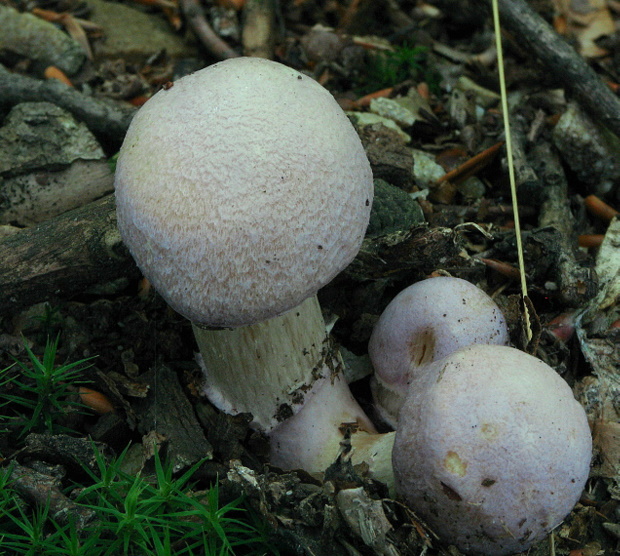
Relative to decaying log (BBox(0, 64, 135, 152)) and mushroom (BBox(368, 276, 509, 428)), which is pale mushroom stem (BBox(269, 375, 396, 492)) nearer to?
mushroom (BBox(368, 276, 509, 428))

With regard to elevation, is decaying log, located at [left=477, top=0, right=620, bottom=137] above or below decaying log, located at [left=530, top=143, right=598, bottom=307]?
above

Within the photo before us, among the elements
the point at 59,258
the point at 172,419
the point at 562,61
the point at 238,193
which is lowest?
the point at 172,419

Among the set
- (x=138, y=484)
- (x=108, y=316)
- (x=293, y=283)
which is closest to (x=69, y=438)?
(x=138, y=484)

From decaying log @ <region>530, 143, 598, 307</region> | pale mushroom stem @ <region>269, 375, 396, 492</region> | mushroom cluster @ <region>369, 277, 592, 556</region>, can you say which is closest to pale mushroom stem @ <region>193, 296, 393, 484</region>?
pale mushroom stem @ <region>269, 375, 396, 492</region>

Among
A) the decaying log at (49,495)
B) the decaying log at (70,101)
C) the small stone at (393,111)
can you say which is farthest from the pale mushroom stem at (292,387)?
the small stone at (393,111)

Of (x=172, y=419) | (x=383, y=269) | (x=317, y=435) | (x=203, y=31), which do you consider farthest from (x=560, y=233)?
(x=203, y=31)

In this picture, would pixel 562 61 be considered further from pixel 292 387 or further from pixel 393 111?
pixel 292 387
